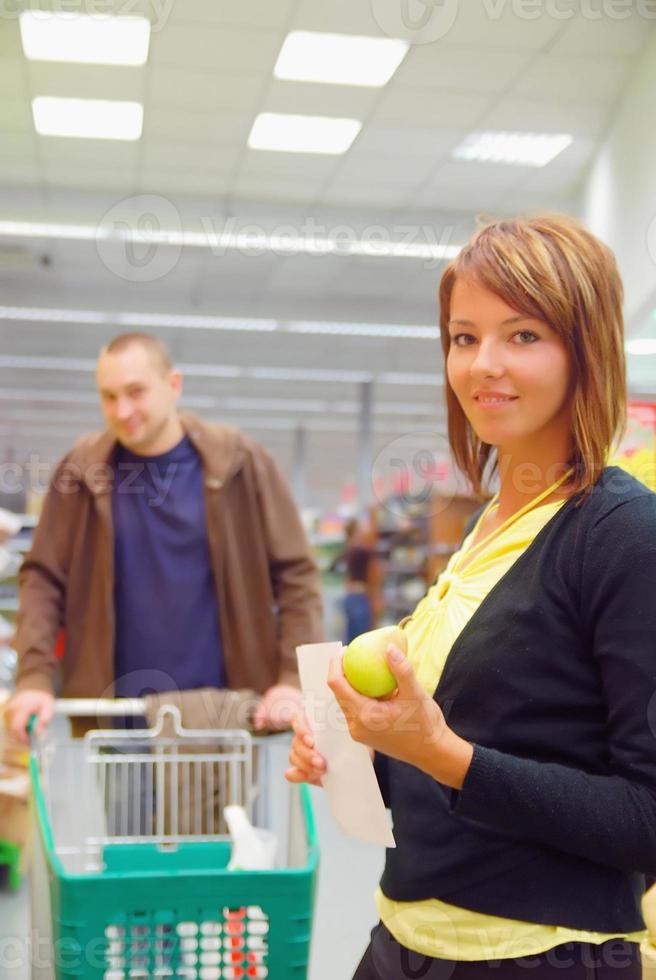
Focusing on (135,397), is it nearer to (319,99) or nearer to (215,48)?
(215,48)

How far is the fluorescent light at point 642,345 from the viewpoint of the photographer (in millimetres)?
5859

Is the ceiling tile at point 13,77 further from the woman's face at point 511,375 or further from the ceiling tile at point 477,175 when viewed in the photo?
the woman's face at point 511,375

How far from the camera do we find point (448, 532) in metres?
11.2

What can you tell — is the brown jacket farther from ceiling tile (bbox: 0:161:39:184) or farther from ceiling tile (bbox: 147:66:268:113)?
ceiling tile (bbox: 0:161:39:184)

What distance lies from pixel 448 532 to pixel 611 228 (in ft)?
15.7

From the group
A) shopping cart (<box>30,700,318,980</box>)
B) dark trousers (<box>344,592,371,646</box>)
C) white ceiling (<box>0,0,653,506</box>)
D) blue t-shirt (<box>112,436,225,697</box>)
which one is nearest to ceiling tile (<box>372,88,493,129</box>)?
white ceiling (<box>0,0,653,506</box>)

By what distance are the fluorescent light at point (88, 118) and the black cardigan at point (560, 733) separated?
650 centimetres

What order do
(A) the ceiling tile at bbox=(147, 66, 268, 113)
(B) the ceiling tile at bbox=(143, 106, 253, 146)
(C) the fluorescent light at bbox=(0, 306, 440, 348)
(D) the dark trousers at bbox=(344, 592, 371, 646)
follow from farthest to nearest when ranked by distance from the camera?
(C) the fluorescent light at bbox=(0, 306, 440, 348)
(D) the dark trousers at bbox=(344, 592, 371, 646)
(B) the ceiling tile at bbox=(143, 106, 253, 146)
(A) the ceiling tile at bbox=(147, 66, 268, 113)

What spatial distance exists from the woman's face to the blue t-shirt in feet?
4.86

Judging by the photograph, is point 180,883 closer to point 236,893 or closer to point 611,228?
point 236,893

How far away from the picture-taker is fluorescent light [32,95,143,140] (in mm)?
6941

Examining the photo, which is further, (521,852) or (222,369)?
(222,369)

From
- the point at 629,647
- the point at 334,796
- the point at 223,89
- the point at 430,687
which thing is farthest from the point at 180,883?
the point at 223,89

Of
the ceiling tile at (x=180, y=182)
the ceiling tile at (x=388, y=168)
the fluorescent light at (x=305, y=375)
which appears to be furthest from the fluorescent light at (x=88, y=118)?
the fluorescent light at (x=305, y=375)
